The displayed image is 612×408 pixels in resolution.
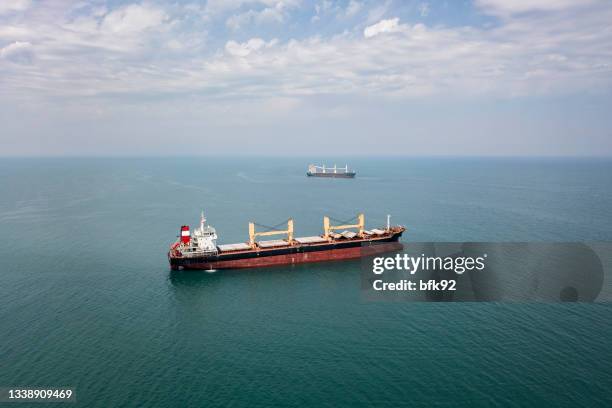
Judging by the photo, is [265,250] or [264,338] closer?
[264,338]

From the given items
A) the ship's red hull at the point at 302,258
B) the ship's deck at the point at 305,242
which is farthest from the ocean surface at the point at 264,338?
the ship's deck at the point at 305,242

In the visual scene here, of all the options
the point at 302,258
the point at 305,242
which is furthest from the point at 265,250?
the point at 305,242

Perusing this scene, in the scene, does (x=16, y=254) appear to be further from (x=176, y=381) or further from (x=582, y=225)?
(x=582, y=225)

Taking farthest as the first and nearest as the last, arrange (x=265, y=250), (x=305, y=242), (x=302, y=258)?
(x=305, y=242)
(x=302, y=258)
(x=265, y=250)

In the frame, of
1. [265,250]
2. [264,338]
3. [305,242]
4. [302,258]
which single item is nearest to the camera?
[264,338]

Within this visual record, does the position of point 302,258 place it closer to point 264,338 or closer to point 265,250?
point 265,250

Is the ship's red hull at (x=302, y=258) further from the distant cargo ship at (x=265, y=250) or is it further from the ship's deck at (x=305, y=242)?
the ship's deck at (x=305, y=242)

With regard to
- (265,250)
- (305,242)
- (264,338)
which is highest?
(305,242)

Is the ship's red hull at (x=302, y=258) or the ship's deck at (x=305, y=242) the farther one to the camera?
the ship's deck at (x=305, y=242)

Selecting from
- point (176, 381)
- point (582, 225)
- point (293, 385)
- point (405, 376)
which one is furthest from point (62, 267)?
point (582, 225)

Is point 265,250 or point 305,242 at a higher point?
point 305,242
